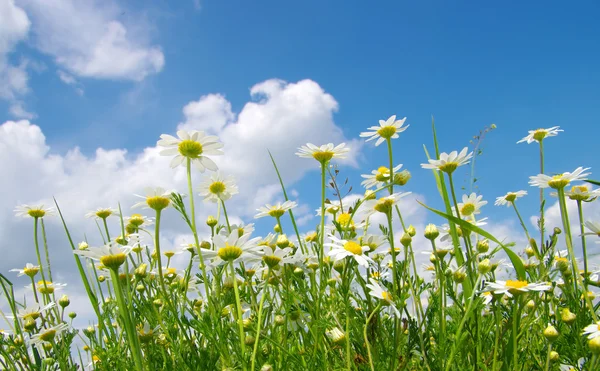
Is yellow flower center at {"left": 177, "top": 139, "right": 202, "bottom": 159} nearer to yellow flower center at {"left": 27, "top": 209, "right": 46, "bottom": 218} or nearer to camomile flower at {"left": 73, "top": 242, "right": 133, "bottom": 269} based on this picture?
camomile flower at {"left": 73, "top": 242, "right": 133, "bottom": 269}

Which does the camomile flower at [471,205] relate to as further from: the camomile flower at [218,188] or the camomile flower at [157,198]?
the camomile flower at [157,198]

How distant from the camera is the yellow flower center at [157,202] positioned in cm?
199

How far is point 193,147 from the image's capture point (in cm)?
194

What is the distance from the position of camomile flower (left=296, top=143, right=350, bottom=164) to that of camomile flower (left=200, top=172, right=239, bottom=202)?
0.40 meters

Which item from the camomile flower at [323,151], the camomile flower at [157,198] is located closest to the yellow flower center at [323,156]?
the camomile flower at [323,151]

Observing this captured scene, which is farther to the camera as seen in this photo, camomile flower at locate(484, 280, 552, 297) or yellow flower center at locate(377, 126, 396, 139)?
yellow flower center at locate(377, 126, 396, 139)

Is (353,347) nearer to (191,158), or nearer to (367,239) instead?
(367,239)

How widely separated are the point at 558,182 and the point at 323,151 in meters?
1.06

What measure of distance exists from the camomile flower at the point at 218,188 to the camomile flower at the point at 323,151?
1.31 feet

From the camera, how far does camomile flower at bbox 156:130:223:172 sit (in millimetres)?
1931

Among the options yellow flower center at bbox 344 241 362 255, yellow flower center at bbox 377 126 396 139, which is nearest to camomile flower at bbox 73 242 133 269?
yellow flower center at bbox 344 241 362 255

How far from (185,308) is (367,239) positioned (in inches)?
31.9

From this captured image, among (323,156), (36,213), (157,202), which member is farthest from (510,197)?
(36,213)

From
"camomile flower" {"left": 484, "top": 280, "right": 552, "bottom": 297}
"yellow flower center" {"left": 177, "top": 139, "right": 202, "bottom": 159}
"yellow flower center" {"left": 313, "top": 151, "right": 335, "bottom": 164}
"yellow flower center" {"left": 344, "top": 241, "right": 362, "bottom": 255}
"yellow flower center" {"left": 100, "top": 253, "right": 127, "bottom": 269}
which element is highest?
"yellow flower center" {"left": 177, "top": 139, "right": 202, "bottom": 159}
